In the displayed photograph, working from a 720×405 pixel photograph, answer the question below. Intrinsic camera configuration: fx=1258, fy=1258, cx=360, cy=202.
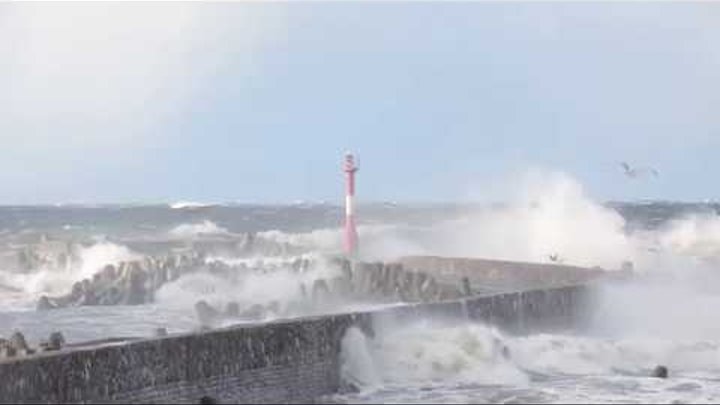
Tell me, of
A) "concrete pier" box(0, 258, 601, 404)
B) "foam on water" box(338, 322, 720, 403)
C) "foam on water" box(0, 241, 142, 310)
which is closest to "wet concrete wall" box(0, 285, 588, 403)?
"concrete pier" box(0, 258, 601, 404)

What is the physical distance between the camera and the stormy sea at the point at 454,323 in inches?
503

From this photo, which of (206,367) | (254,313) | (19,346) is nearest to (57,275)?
(254,313)

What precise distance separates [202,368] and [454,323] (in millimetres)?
4339

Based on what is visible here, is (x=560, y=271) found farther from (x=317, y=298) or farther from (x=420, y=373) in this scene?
(x=420, y=373)

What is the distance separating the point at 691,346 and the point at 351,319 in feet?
18.2

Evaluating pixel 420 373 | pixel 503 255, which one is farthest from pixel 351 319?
pixel 503 255

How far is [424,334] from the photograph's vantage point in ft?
44.2

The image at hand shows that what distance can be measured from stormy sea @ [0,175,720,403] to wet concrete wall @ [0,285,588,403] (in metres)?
0.37

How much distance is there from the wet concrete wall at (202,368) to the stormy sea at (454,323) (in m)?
0.37

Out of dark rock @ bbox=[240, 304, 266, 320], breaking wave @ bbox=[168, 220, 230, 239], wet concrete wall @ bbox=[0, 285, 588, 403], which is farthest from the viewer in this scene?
breaking wave @ bbox=[168, 220, 230, 239]

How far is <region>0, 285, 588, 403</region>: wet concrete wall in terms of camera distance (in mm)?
9265

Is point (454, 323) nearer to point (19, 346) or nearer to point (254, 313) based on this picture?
point (19, 346)

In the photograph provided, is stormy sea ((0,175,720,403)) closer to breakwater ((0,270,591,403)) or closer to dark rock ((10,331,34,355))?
breakwater ((0,270,591,403))

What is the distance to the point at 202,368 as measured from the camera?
10.4 meters
